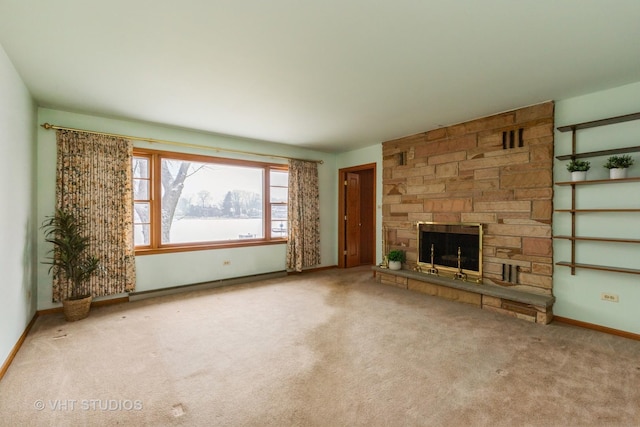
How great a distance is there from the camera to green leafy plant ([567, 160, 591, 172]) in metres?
3.10

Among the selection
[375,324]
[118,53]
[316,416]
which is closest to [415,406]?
[316,416]

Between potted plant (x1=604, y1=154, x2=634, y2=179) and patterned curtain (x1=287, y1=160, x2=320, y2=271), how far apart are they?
439 cm

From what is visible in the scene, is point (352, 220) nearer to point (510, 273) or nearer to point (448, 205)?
point (448, 205)

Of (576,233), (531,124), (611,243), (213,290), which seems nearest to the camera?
(611,243)

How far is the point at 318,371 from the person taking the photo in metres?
2.29

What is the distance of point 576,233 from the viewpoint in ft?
10.8

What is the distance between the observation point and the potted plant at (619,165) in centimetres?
287

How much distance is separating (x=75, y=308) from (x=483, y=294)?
4979 millimetres

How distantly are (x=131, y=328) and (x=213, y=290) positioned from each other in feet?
5.22

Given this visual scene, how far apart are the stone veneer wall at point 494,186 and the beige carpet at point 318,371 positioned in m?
0.83

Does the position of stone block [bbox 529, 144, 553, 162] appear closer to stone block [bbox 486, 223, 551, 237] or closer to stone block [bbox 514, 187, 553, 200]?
stone block [bbox 514, 187, 553, 200]

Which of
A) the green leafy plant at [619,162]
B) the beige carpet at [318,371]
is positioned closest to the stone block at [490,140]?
the green leafy plant at [619,162]

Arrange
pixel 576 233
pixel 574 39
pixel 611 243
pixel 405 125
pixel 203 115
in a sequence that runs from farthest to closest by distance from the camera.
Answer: pixel 405 125 → pixel 203 115 → pixel 576 233 → pixel 611 243 → pixel 574 39

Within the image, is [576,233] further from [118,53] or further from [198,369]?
[118,53]
